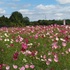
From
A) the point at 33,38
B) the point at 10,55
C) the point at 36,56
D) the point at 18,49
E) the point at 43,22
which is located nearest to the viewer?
the point at 36,56

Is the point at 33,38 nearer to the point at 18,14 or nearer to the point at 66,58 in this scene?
the point at 66,58

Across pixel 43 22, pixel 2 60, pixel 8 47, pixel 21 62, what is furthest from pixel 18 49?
pixel 43 22

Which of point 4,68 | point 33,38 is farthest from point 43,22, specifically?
point 4,68

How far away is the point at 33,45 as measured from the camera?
361 inches

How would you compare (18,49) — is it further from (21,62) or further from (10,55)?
(21,62)

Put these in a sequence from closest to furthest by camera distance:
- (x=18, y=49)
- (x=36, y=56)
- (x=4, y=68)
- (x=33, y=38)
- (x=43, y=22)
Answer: (x=4, y=68) < (x=36, y=56) < (x=18, y=49) < (x=33, y=38) < (x=43, y=22)

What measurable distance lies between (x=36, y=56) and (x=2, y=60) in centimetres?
94

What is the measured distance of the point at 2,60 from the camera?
7.99 meters

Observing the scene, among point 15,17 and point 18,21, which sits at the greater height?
point 15,17

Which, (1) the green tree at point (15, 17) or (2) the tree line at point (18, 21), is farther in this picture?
Answer: (1) the green tree at point (15, 17)

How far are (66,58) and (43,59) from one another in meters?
0.59

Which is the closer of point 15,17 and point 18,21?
point 18,21

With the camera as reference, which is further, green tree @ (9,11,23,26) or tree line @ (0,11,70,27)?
green tree @ (9,11,23,26)

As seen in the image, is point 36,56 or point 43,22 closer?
point 36,56
